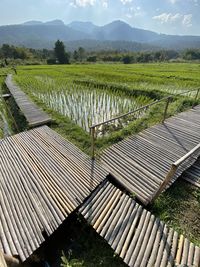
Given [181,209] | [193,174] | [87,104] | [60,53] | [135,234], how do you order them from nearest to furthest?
[135,234] → [181,209] → [193,174] → [87,104] → [60,53]

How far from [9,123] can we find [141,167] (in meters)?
8.14

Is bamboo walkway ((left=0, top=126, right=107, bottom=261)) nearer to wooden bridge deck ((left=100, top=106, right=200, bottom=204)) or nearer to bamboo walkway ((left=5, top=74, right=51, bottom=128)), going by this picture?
wooden bridge deck ((left=100, top=106, right=200, bottom=204))

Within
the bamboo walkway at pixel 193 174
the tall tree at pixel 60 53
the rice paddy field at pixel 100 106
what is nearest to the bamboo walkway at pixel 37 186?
the rice paddy field at pixel 100 106

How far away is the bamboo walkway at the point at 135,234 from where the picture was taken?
10.7 ft

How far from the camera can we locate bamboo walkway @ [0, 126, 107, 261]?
3.51 meters

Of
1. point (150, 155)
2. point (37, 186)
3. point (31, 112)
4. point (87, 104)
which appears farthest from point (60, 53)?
point (37, 186)

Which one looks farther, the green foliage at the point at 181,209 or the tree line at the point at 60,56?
the tree line at the point at 60,56

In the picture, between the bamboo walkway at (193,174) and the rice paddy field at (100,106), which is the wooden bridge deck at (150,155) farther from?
the rice paddy field at (100,106)

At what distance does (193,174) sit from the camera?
5.34 m

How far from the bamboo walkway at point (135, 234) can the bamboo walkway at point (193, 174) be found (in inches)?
72.6

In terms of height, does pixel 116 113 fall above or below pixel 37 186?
below

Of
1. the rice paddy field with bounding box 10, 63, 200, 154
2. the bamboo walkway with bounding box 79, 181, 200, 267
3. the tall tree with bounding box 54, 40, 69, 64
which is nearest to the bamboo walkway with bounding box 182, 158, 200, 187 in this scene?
the bamboo walkway with bounding box 79, 181, 200, 267

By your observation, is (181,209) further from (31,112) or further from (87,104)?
(31,112)

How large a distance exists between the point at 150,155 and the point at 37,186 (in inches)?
141
